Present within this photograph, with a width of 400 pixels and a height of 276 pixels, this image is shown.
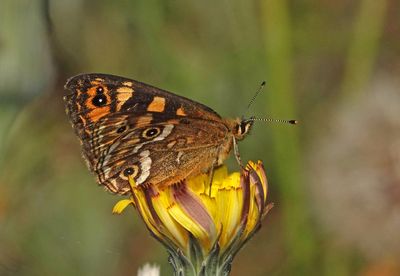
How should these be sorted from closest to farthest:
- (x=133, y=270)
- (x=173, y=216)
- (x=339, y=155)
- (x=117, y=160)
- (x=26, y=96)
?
(x=173, y=216), (x=117, y=160), (x=26, y=96), (x=339, y=155), (x=133, y=270)

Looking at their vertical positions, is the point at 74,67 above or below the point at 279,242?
above

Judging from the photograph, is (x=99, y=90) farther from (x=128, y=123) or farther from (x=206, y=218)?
(x=206, y=218)

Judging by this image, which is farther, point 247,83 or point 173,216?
point 247,83

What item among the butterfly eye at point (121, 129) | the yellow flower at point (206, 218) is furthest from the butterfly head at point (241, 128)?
the yellow flower at point (206, 218)

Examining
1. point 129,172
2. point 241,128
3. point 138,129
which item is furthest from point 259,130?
point 129,172

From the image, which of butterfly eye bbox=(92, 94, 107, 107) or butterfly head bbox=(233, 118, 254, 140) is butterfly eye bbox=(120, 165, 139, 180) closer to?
butterfly eye bbox=(92, 94, 107, 107)

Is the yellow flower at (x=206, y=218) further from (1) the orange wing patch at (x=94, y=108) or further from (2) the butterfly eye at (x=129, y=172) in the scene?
(1) the orange wing patch at (x=94, y=108)

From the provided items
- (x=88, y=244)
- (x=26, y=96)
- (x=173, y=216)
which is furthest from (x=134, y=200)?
(x=88, y=244)

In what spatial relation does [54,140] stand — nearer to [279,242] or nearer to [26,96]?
[279,242]
